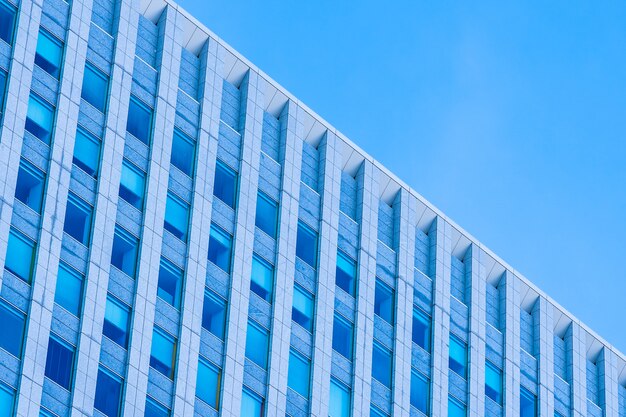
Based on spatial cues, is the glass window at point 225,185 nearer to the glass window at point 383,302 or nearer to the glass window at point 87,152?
the glass window at point 87,152

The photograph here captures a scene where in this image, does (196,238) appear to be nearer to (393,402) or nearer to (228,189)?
(228,189)

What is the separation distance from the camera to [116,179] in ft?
221

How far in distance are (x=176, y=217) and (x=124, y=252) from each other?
3428 mm

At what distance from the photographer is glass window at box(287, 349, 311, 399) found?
70.8 m

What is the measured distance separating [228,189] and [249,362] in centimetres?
686

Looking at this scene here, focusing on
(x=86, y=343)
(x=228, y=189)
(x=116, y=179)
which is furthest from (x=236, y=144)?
(x=86, y=343)

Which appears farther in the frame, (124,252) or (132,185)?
(132,185)

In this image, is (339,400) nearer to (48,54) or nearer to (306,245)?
(306,245)

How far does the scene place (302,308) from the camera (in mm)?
72625

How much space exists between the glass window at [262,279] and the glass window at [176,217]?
11.0 ft

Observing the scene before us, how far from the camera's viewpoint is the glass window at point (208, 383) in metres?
67.0

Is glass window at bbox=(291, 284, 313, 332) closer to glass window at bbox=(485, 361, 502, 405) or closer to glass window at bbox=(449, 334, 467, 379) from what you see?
glass window at bbox=(449, 334, 467, 379)

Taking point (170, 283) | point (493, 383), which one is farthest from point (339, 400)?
point (493, 383)

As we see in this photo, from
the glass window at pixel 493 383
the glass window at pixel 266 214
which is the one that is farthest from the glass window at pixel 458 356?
the glass window at pixel 266 214
